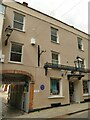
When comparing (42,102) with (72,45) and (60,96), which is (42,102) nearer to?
(60,96)

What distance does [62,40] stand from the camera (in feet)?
52.6

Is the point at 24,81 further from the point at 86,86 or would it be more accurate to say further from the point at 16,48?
the point at 86,86

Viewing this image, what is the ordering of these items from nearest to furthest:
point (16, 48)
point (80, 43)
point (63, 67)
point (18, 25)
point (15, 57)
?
1. point (15, 57)
2. point (16, 48)
3. point (18, 25)
4. point (63, 67)
5. point (80, 43)

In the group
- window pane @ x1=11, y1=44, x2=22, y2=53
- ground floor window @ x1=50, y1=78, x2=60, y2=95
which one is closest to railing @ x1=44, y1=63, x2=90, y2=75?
ground floor window @ x1=50, y1=78, x2=60, y2=95

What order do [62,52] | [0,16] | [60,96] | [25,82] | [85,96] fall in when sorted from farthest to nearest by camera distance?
1. [85,96]
2. [62,52]
3. [60,96]
4. [25,82]
5. [0,16]

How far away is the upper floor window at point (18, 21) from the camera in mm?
12753

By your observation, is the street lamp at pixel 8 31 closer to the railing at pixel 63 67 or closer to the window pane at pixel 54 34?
the railing at pixel 63 67

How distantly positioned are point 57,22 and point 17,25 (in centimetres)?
508

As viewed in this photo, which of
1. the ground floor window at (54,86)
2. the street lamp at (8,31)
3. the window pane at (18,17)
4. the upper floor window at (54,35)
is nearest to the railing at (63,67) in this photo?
the ground floor window at (54,86)

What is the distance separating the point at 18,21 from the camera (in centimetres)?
1299

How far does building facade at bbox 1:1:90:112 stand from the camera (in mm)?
11961

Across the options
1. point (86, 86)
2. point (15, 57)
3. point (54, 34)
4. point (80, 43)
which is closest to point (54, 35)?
point (54, 34)

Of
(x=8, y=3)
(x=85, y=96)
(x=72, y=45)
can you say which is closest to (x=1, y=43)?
(x=8, y=3)

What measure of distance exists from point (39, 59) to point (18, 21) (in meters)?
3.87
